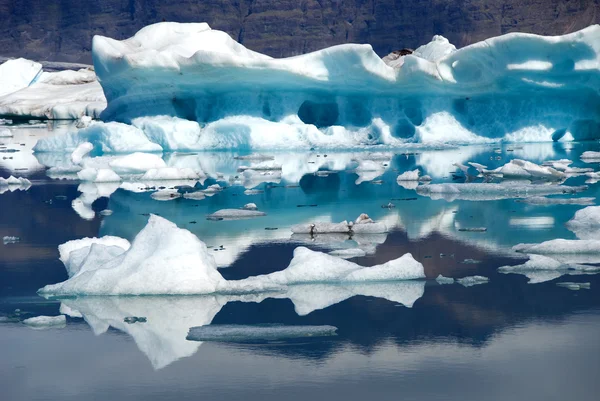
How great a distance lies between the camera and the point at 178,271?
13.9 feet

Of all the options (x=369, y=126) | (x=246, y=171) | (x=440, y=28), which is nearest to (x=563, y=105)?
(x=369, y=126)

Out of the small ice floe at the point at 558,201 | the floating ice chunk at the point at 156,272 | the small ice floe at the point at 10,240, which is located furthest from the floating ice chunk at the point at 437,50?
the floating ice chunk at the point at 156,272

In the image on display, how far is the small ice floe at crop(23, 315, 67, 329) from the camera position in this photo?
151 inches

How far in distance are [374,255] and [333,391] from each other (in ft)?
7.32

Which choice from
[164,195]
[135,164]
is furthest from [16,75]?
[164,195]

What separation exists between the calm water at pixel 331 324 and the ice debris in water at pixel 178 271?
0.24 feet

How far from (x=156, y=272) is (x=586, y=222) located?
3078 mm

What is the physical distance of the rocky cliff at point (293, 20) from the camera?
215ft

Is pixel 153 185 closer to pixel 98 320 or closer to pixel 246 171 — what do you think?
pixel 246 171

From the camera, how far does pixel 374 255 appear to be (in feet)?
16.9

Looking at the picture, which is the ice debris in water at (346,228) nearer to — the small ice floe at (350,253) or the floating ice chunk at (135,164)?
the small ice floe at (350,253)

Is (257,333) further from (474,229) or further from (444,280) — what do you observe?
(474,229)

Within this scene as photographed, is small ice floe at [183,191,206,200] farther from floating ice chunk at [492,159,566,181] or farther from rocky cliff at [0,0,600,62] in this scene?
rocky cliff at [0,0,600,62]

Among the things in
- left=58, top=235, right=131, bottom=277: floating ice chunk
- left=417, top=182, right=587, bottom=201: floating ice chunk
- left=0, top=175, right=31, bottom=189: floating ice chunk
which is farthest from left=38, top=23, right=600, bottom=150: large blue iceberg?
left=58, top=235, right=131, bottom=277: floating ice chunk
